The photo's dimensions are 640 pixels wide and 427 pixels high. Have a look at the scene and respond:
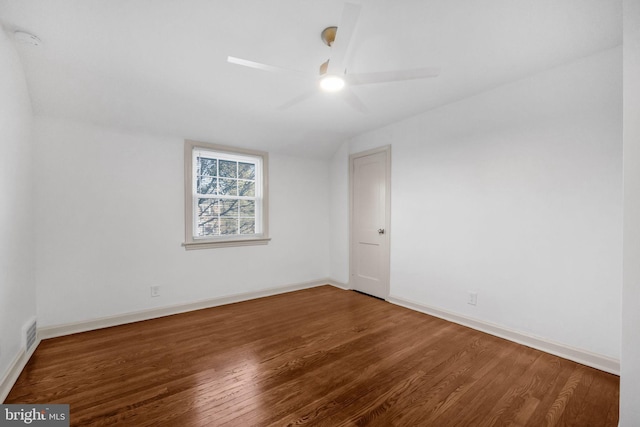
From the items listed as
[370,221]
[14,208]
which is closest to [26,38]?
[14,208]

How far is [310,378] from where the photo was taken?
2.04 m

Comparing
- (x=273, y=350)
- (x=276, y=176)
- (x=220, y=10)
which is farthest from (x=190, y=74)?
(x=273, y=350)

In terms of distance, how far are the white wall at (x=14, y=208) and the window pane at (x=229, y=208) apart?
73.5 inches

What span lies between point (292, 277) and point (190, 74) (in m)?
3.13

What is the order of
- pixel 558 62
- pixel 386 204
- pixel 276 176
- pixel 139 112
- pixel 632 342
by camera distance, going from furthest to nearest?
1. pixel 276 176
2. pixel 386 204
3. pixel 139 112
4. pixel 558 62
5. pixel 632 342

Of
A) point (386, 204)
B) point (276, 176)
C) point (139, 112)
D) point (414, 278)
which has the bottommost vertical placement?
point (414, 278)

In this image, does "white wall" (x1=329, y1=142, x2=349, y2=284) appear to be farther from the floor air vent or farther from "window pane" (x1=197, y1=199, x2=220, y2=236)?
the floor air vent

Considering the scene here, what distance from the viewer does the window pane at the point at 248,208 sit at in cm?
405

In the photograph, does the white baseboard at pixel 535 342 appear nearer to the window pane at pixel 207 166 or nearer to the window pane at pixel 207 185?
the window pane at pixel 207 185

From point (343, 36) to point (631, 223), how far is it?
1773 mm

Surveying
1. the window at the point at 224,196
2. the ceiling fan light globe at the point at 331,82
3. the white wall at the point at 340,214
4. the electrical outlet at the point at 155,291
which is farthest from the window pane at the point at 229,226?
the ceiling fan light globe at the point at 331,82

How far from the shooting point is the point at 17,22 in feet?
5.88

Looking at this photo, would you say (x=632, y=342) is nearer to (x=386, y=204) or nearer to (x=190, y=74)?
(x=386, y=204)

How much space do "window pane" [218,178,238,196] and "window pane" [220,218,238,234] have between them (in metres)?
0.37
